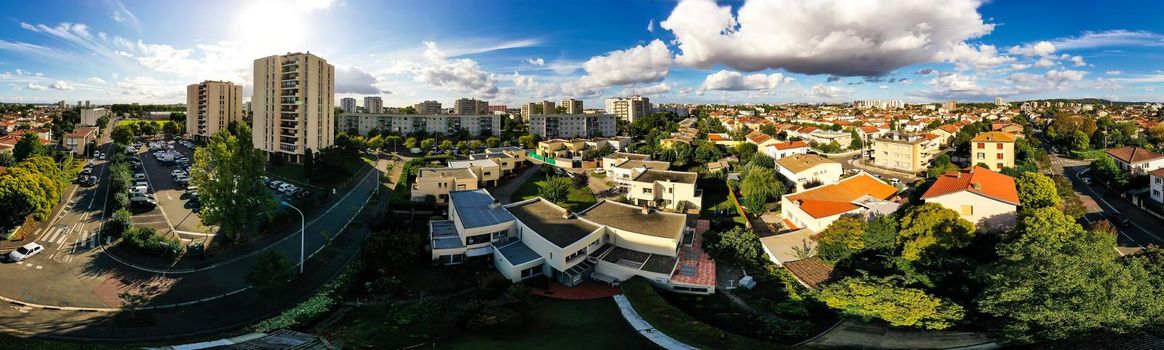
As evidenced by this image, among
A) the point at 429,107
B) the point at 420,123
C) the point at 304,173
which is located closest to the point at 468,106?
the point at 429,107

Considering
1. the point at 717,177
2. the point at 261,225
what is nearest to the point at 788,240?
the point at 717,177

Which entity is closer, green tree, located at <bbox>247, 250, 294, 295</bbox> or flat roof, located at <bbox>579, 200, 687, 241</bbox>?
green tree, located at <bbox>247, 250, 294, 295</bbox>

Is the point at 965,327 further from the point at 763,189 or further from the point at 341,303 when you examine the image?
the point at 341,303

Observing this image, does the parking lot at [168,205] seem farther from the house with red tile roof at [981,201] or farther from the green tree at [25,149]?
the house with red tile roof at [981,201]

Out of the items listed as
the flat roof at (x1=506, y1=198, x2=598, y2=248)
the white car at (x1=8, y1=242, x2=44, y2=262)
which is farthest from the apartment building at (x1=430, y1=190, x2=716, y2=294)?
the white car at (x1=8, y1=242, x2=44, y2=262)

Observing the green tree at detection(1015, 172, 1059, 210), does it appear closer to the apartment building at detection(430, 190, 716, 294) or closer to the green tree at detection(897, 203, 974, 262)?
the green tree at detection(897, 203, 974, 262)

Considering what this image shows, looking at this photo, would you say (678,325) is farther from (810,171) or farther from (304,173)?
(304,173)

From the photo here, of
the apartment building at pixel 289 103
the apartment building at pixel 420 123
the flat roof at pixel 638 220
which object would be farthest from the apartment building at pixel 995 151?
the apartment building at pixel 289 103
